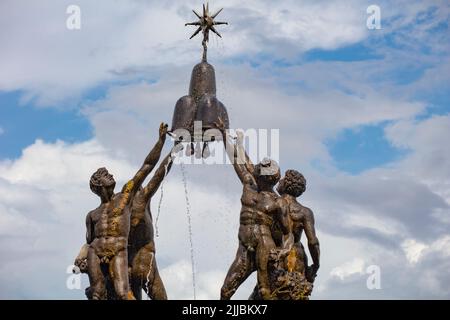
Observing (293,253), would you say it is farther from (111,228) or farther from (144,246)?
(111,228)

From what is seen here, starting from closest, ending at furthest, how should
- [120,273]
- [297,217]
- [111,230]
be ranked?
[120,273], [111,230], [297,217]

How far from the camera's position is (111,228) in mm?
19547

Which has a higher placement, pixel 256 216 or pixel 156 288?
pixel 256 216

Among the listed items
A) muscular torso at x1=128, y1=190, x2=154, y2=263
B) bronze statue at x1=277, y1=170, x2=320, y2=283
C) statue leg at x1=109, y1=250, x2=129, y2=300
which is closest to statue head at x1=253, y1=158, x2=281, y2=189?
bronze statue at x1=277, y1=170, x2=320, y2=283


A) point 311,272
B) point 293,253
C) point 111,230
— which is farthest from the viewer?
point 311,272

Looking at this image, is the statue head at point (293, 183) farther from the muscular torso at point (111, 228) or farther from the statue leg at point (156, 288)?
the muscular torso at point (111, 228)

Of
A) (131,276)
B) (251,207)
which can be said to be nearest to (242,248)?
(251,207)

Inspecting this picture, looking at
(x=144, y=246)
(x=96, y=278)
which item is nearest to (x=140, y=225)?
(x=144, y=246)

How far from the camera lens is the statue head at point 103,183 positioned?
19781mm

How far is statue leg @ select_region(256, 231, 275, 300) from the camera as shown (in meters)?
19.3

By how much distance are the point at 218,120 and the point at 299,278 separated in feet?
10.8

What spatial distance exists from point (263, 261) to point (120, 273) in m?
2.46

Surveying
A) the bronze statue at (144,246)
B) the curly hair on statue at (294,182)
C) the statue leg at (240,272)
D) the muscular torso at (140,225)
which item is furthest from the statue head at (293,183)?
the muscular torso at (140,225)
